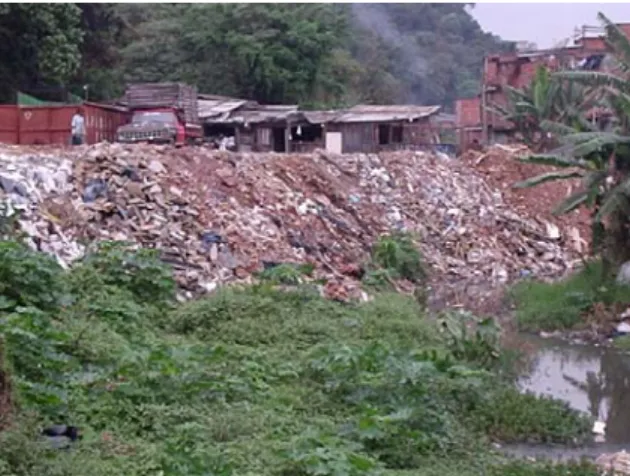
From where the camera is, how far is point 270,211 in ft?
60.5

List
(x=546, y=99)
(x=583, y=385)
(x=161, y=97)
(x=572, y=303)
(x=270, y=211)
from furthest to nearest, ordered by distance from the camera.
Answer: (x=546, y=99), (x=161, y=97), (x=270, y=211), (x=572, y=303), (x=583, y=385)

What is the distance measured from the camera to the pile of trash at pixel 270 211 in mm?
14945

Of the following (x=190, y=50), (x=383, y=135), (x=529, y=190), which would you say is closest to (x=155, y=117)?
(x=529, y=190)

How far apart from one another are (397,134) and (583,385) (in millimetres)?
23309

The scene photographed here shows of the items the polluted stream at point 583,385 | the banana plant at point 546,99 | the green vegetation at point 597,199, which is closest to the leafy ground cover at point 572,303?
the green vegetation at point 597,199

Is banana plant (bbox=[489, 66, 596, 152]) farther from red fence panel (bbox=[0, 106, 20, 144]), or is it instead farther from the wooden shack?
red fence panel (bbox=[0, 106, 20, 144])

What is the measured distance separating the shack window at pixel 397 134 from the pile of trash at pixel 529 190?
7.07 metres

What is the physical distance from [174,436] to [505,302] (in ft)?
36.9

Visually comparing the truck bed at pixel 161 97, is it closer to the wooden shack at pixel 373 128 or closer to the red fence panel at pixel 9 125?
the red fence panel at pixel 9 125

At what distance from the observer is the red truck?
2334cm

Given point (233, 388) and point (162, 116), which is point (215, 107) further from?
point (233, 388)

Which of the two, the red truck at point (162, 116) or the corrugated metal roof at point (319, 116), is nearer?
the red truck at point (162, 116)

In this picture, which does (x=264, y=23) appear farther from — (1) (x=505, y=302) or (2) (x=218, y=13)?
(1) (x=505, y=302)

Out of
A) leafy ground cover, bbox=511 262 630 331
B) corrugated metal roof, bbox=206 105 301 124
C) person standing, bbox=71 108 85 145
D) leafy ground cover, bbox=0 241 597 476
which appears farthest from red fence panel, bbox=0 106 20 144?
leafy ground cover, bbox=511 262 630 331
